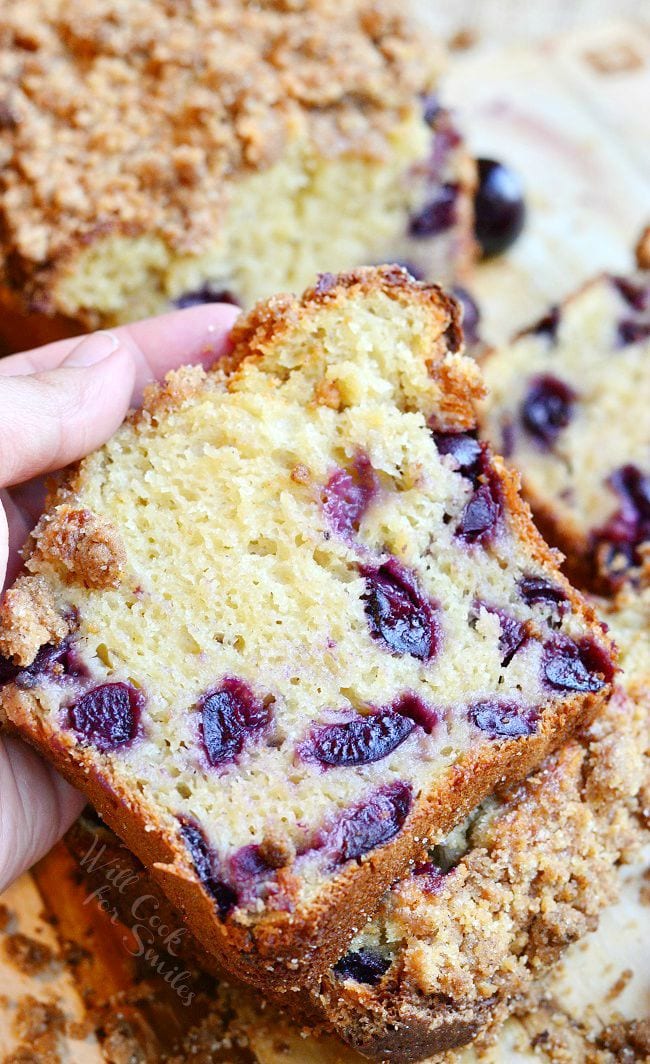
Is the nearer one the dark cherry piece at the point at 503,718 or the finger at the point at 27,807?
the dark cherry piece at the point at 503,718

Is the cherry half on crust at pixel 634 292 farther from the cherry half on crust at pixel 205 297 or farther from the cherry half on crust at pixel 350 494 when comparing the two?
the cherry half on crust at pixel 350 494

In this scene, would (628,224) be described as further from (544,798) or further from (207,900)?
(207,900)

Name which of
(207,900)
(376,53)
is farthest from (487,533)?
(376,53)

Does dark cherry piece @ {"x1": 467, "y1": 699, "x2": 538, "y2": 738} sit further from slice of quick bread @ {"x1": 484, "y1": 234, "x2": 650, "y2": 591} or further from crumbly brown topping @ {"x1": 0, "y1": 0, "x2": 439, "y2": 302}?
crumbly brown topping @ {"x1": 0, "y1": 0, "x2": 439, "y2": 302}

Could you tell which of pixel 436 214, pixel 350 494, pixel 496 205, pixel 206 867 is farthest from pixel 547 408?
pixel 206 867

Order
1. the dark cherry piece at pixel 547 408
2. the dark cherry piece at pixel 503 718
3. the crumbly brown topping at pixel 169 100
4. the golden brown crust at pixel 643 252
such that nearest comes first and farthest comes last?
the dark cherry piece at pixel 503 718, the crumbly brown topping at pixel 169 100, the dark cherry piece at pixel 547 408, the golden brown crust at pixel 643 252

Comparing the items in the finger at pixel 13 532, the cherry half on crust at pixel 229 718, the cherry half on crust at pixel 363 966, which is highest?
the cherry half on crust at pixel 229 718

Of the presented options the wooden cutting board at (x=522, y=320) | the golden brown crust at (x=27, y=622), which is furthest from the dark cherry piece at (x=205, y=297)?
the golden brown crust at (x=27, y=622)

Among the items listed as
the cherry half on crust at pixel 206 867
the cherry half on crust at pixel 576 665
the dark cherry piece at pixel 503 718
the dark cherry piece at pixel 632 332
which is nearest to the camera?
the cherry half on crust at pixel 206 867
